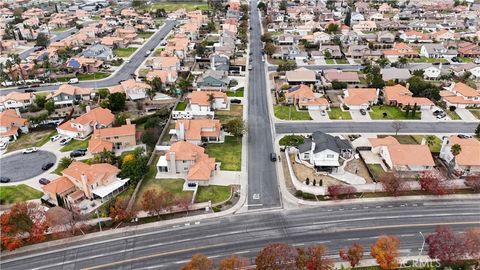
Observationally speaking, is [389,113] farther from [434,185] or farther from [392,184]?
[392,184]

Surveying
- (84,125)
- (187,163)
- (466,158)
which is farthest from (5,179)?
(466,158)

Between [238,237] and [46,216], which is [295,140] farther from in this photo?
[46,216]

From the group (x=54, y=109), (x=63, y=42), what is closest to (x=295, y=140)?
(x=54, y=109)

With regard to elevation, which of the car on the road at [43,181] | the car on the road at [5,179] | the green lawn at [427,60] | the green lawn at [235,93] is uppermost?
the green lawn at [427,60]

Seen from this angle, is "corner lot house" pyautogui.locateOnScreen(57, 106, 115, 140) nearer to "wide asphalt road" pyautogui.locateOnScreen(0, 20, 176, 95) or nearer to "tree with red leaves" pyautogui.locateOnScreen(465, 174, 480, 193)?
"wide asphalt road" pyautogui.locateOnScreen(0, 20, 176, 95)

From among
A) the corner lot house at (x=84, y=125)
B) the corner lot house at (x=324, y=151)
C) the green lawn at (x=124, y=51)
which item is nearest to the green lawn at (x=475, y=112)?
the corner lot house at (x=324, y=151)

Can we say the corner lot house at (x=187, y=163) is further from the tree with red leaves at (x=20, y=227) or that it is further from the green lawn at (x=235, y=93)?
the green lawn at (x=235, y=93)
